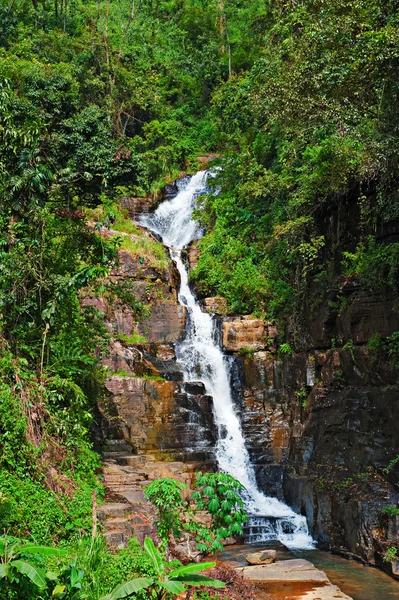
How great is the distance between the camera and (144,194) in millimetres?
25328

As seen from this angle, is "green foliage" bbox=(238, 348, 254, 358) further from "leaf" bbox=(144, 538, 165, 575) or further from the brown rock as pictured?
"leaf" bbox=(144, 538, 165, 575)

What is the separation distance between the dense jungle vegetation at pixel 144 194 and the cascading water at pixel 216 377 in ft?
4.15

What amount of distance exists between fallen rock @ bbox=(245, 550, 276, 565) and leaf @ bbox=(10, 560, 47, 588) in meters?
5.79

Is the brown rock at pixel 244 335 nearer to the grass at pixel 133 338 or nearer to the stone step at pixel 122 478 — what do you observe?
the grass at pixel 133 338

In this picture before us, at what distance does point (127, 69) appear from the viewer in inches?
1209

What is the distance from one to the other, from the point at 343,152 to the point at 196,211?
10977 mm

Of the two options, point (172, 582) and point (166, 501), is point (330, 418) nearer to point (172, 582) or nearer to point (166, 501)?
point (166, 501)

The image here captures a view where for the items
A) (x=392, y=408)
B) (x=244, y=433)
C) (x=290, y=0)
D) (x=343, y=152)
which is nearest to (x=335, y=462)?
A: (x=392, y=408)

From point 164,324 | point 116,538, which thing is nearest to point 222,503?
point 116,538

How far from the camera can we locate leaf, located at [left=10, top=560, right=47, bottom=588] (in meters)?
4.58

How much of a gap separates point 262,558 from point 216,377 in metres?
7.55

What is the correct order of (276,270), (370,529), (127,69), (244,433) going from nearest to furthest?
(370,529) < (244,433) < (276,270) < (127,69)

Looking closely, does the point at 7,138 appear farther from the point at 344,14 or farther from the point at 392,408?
the point at 392,408

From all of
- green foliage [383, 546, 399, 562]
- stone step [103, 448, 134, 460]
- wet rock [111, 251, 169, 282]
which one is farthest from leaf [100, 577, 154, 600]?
wet rock [111, 251, 169, 282]
